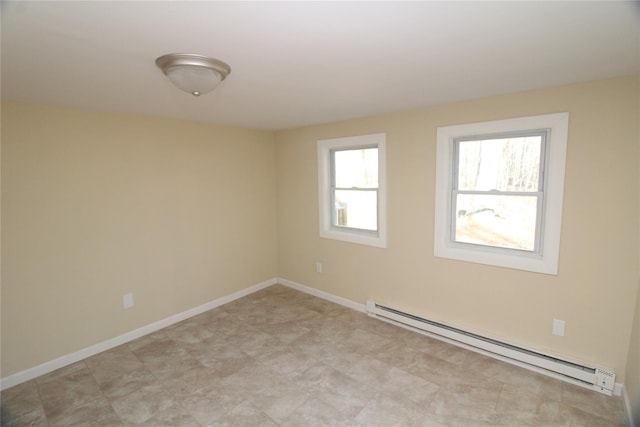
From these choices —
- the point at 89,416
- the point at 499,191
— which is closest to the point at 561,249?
the point at 499,191

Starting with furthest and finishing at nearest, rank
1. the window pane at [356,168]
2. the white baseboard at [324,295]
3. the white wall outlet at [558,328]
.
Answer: the white baseboard at [324,295] → the window pane at [356,168] → the white wall outlet at [558,328]

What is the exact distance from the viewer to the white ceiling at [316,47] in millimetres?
1192

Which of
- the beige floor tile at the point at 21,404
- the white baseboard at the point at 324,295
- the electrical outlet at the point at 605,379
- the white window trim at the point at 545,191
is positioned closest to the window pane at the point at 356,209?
the white window trim at the point at 545,191

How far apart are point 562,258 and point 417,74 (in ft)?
5.95

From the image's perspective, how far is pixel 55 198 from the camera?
8.70ft

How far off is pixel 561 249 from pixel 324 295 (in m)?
2.63

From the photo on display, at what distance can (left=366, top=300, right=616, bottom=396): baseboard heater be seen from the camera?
88.7 inches

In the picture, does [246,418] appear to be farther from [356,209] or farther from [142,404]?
[356,209]

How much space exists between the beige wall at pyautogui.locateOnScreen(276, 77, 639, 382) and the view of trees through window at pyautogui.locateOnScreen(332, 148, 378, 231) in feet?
0.88

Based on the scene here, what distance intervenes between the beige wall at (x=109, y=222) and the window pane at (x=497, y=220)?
271 centimetres

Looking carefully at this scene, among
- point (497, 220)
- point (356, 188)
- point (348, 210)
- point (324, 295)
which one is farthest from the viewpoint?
point (324, 295)

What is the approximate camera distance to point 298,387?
7.90 ft

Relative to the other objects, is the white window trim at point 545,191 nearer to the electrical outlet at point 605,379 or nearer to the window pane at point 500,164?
the window pane at point 500,164

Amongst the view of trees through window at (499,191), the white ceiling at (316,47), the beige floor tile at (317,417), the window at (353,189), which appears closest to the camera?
the white ceiling at (316,47)
